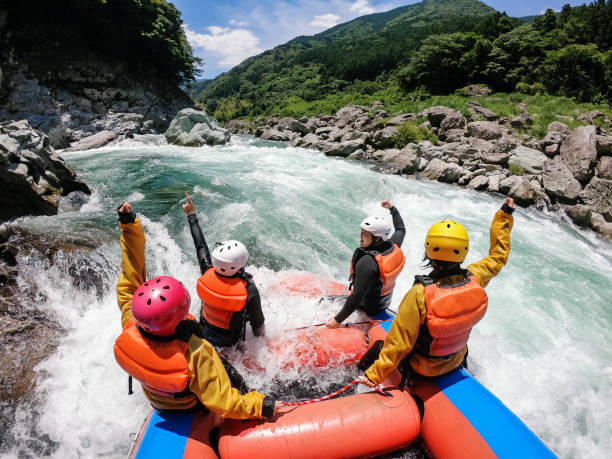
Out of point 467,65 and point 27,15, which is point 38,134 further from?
point 467,65

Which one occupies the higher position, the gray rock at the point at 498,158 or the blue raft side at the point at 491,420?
the gray rock at the point at 498,158

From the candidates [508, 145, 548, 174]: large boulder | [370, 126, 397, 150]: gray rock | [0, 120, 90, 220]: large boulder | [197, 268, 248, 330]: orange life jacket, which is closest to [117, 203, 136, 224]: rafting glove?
[197, 268, 248, 330]: orange life jacket

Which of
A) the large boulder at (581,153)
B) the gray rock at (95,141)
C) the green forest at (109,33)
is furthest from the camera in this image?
the green forest at (109,33)

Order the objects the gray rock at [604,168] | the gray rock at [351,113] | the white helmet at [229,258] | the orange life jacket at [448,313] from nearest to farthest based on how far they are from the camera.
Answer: the orange life jacket at [448,313]
the white helmet at [229,258]
the gray rock at [604,168]
the gray rock at [351,113]

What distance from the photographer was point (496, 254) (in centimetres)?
291

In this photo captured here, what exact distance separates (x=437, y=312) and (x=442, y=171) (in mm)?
11382

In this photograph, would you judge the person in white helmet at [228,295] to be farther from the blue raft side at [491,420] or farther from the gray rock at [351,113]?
the gray rock at [351,113]

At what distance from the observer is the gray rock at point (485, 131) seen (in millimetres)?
14604

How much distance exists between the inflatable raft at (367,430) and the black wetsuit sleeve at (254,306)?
0.85 meters

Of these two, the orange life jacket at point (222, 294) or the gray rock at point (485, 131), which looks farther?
the gray rock at point (485, 131)

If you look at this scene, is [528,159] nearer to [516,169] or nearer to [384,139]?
[516,169]

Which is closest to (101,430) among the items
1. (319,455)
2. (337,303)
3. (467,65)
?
(319,455)

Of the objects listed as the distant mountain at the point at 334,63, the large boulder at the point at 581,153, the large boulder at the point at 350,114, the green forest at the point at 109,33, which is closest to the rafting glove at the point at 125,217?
the large boulder at the point at 581,153

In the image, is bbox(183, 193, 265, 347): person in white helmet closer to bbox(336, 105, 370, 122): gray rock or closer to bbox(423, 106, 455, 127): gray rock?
bbox(423, 106, 455, 127): gray rock
